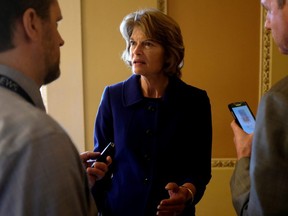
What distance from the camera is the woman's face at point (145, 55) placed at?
126 cm

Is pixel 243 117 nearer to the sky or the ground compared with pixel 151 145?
nearer to the sky

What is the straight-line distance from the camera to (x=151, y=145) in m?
1.20

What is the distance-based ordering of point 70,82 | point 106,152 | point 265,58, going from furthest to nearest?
1. point 265,58
2. point 70,82
3. point 106,152

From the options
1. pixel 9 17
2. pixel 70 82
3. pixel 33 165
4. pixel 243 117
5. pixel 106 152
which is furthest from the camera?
pixel 70 82

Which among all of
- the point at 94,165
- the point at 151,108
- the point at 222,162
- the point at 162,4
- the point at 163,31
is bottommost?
the point at 222,162

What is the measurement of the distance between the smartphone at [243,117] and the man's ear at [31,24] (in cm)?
66

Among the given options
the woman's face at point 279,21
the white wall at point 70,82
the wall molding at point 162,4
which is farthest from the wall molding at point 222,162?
the woman's face at point 279,21

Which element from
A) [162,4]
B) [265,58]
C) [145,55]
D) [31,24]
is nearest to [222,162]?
[265,58]

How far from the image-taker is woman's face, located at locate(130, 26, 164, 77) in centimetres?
126

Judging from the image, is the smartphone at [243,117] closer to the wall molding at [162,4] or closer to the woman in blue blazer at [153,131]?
the woman in blue blazer at [153,131]

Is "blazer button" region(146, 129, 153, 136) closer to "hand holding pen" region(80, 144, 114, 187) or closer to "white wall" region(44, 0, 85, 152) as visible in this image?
"hand holding pen" region(80, 144, 114, 187)

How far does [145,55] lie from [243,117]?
1.44 ft

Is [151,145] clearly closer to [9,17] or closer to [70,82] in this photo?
[9,17]

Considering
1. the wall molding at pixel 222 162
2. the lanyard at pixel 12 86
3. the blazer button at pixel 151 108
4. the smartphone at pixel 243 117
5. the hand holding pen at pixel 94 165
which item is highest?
the lanyard at pixel 12 86
